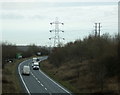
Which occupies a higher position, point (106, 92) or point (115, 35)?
point (115, 35)

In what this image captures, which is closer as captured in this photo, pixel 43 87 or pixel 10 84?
pixel 43 87

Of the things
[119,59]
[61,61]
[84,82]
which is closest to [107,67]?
[119,59]

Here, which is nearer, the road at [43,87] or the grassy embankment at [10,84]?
the road at [43,87]

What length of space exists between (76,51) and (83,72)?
39.3 feet

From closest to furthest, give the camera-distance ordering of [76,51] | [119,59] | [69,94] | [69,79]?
[69,94] < [119,59] < [69,79] < [76,51]

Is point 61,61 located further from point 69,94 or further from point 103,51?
point 69,94

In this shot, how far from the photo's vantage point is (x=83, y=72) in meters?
53.0

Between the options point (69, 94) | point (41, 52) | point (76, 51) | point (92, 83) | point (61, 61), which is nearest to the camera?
point (69, 94)

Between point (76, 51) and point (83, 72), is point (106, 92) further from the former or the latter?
point (76, 51)

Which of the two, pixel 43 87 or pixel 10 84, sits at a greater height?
pixel 10 84

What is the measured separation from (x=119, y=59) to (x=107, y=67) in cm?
155

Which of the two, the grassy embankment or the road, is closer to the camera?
the road

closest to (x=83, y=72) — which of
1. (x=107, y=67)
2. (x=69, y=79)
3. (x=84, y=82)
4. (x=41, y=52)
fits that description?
(x=69, y=79)

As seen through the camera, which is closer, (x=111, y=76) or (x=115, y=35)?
(x=111, y=76)
